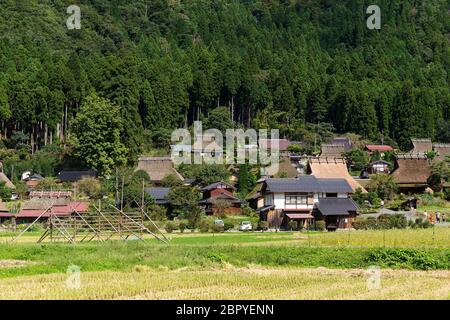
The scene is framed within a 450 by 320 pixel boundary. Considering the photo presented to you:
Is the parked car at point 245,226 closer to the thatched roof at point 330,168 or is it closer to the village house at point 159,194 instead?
the village house at point 159,194

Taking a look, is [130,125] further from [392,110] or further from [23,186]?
[392,110]

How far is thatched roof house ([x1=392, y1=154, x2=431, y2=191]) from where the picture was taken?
40781 millimetres

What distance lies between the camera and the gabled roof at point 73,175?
132 ft

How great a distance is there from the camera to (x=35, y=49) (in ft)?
175

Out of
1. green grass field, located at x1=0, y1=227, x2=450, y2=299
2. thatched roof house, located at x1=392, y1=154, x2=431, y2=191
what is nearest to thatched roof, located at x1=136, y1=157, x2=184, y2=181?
thatched roof house, located at x1=392, y1=154, x2=431, y2=191

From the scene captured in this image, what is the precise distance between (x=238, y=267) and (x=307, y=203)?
648 inches

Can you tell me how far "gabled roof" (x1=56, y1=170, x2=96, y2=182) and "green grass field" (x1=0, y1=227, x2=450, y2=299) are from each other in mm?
15877

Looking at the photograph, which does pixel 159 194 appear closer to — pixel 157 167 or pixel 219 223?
pixel 157 167

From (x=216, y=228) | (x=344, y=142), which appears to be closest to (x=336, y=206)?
(x=216, y=228)

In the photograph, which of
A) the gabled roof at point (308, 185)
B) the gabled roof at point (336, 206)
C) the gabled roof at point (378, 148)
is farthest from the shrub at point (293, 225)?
the gabled roof at point (378, 148)

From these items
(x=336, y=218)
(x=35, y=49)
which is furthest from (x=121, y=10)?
(x=336, y=218)

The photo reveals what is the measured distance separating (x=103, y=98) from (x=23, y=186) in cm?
678

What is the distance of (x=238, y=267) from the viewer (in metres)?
19.6

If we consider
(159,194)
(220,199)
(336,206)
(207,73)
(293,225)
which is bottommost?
(293,225)
